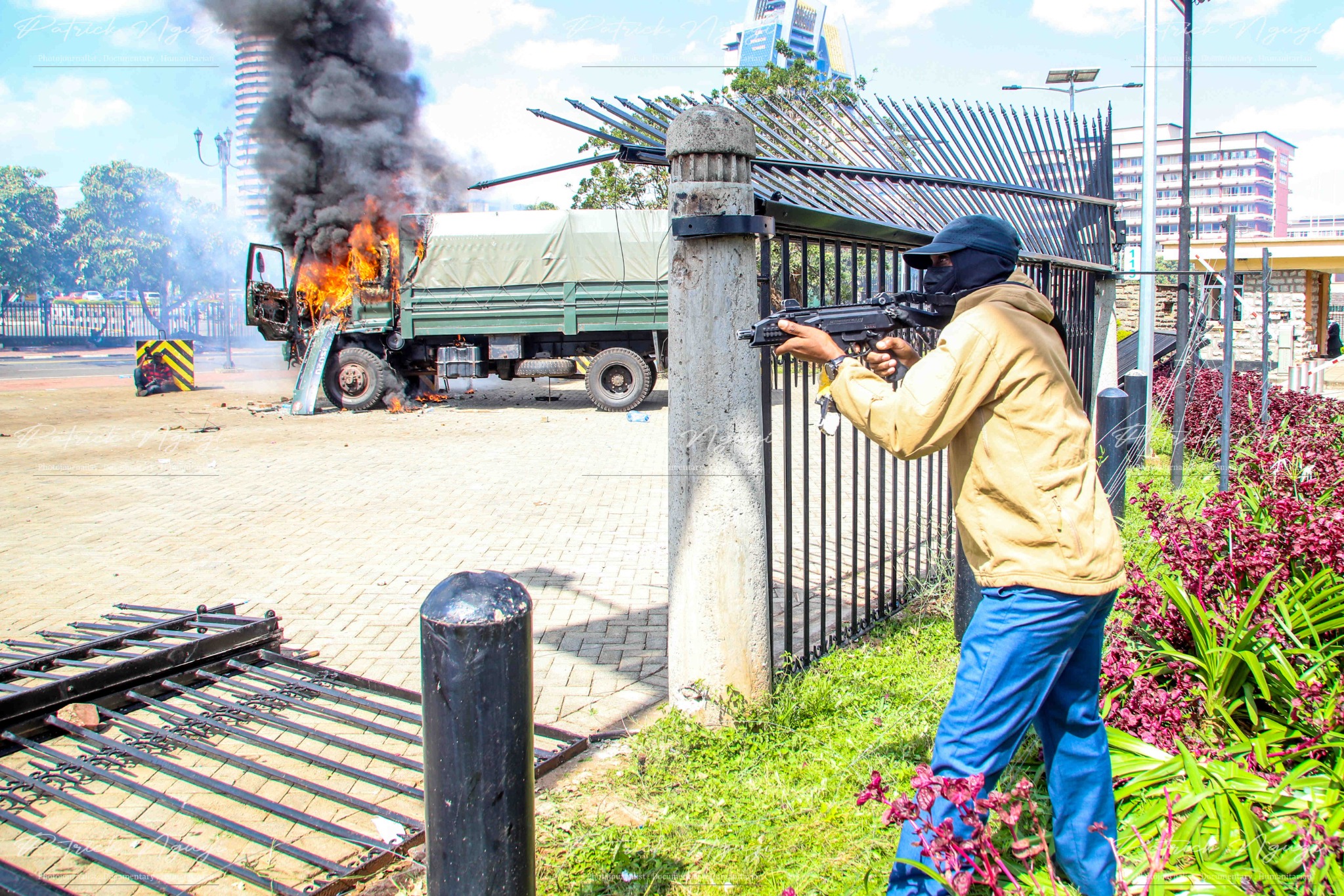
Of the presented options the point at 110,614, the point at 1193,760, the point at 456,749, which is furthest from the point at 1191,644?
the point at 110,614

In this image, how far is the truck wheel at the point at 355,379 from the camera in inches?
623

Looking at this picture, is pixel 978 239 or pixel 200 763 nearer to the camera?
pixel 978 239

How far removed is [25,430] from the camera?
13.3 meters

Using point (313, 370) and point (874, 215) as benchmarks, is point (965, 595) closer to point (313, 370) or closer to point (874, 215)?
point (874, 215)

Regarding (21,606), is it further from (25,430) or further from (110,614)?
(25,430)

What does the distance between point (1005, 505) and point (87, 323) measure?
59.7 m

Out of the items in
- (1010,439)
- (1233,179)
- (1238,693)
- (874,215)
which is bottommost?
(1238,693)

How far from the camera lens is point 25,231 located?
58.2m

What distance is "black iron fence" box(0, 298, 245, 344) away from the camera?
158ft

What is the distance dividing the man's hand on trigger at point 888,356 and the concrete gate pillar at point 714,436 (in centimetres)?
66

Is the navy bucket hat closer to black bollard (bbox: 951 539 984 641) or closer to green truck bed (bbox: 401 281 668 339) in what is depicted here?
black bollard (bbox: 951 539 984 641)

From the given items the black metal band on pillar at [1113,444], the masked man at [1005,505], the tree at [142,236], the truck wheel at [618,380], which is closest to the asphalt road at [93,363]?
the truck wheel at [618,380]

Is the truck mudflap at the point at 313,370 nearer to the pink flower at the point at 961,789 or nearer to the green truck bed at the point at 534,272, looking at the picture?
the green truck bed at the point at 534,272

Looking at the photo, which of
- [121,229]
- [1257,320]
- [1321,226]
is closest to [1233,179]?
[1321,226]
